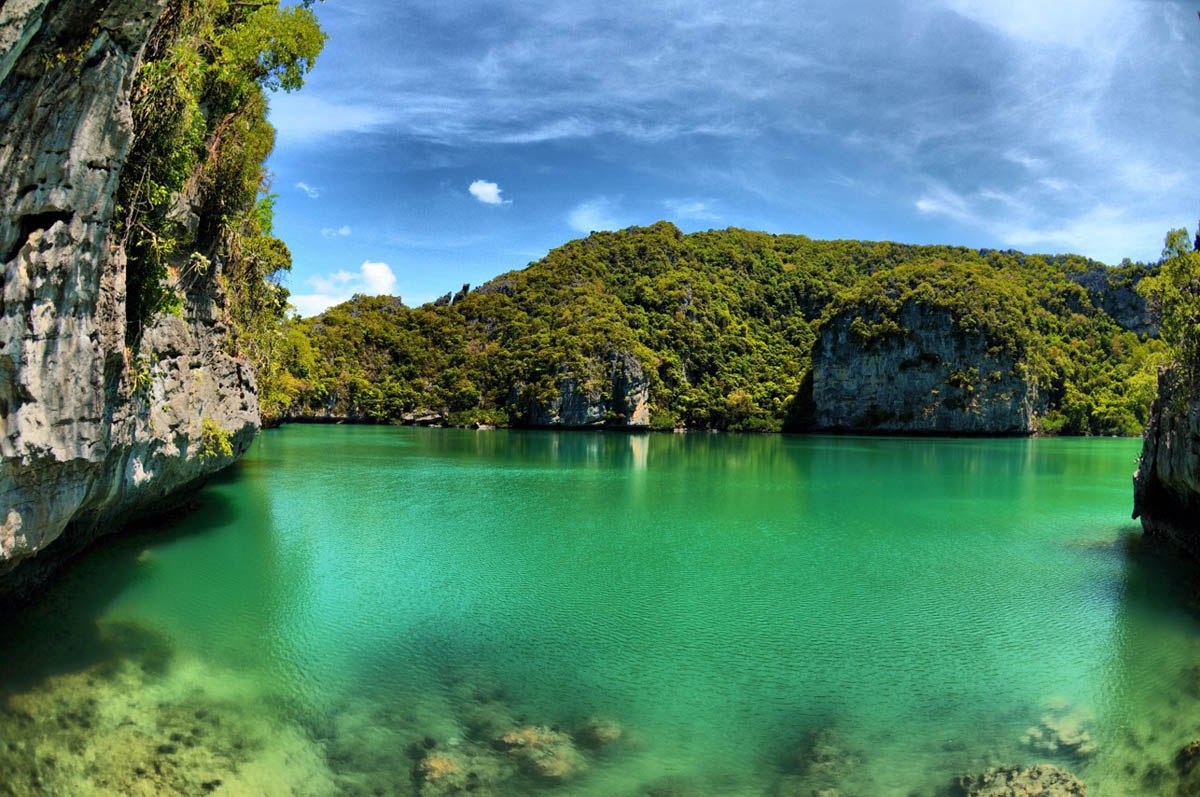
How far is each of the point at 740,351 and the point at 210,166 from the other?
331 feet

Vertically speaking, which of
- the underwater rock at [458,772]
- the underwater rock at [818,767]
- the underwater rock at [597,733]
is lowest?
the underwater rock at [818,767]

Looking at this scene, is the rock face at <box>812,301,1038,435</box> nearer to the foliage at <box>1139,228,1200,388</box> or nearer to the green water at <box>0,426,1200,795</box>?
the green water at <box>0,426,1200,795</box>

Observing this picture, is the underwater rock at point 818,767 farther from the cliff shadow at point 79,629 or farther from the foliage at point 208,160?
the foliage at point 208,160

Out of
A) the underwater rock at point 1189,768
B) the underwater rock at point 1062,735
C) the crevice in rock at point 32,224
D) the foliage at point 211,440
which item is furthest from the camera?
the foliage at point 211,440

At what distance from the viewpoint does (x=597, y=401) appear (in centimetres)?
8606

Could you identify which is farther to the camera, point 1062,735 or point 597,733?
point 1062,735

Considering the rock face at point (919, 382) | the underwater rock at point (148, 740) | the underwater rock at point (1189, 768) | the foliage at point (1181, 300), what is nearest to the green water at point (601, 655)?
the underwater rock at point (148, 740)

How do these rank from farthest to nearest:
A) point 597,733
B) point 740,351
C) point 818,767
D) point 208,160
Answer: point 740,351, point 208,160, point 597,733, point 818,767

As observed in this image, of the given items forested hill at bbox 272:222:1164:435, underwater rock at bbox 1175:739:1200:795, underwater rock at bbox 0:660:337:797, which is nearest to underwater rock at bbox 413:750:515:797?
underwater rock at bbox 0:660:337:797

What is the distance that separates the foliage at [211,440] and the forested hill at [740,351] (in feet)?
222

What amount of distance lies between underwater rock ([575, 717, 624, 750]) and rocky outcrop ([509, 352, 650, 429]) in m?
77.9

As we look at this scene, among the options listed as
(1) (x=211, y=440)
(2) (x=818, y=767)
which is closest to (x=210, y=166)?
(1) (x=211, y=440)

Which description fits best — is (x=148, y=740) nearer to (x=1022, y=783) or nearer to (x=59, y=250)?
(x=59, y=250)

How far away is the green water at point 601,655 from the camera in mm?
6801
